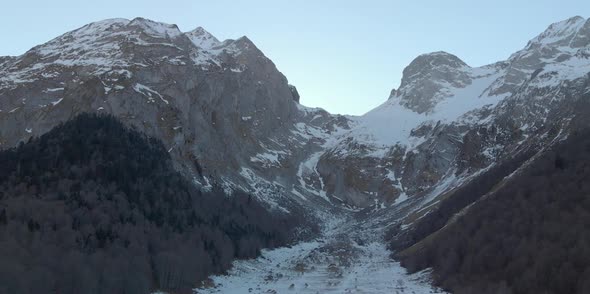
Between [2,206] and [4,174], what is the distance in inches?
753

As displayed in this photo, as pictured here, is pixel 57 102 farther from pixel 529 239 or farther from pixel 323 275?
pixel 529 239

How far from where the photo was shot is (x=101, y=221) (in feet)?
236

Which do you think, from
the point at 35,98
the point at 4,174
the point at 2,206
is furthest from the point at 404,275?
the point at 35,98

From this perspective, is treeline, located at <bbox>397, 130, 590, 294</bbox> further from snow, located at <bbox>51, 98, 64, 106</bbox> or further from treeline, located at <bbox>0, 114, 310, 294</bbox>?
snow, located at <bbox>51, 98, 64, 106</bbox>

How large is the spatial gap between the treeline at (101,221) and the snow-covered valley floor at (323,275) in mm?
4095

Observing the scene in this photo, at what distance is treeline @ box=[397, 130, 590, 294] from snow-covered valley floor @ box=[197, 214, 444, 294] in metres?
4.67

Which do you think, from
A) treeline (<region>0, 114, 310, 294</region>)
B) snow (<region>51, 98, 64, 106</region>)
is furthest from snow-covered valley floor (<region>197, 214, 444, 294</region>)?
snow (<region>51, 98, 64, 106</region>)

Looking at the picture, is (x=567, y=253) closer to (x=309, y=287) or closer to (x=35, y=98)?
(x=309, y=287)

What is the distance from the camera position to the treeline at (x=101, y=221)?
52219mm

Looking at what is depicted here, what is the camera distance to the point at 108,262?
5812 cm

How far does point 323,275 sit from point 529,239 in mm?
35727

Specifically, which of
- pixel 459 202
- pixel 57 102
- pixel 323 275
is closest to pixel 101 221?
pixel 323 275

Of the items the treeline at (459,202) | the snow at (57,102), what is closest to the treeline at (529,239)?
the treeline at (459,202)

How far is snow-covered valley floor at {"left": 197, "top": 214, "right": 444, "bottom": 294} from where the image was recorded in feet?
234
